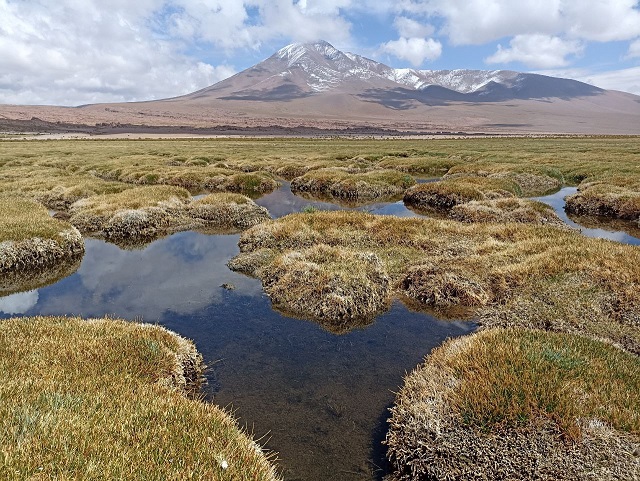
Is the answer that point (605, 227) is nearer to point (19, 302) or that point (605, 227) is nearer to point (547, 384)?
point (547, 384)

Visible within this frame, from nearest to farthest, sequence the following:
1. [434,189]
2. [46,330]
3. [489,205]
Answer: [46,330], [489,205], [434,189]

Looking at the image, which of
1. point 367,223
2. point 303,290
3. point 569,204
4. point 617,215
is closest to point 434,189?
point 569,204

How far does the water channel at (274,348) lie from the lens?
861 cm

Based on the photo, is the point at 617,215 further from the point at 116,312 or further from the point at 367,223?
the point at 116,312

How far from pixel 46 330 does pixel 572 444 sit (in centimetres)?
1264

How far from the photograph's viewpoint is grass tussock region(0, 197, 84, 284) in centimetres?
1866

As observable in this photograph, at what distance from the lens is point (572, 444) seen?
7246 millimetres

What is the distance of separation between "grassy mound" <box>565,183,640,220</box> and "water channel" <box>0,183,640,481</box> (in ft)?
88.4

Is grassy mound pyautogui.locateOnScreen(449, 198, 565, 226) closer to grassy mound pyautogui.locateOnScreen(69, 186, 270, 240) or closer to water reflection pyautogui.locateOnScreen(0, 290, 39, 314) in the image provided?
grassy mound pyautogui.locateOnScreen(69, 186, 270, 240)

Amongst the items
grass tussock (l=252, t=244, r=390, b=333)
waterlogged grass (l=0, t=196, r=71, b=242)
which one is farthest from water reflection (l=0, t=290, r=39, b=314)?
grass tussock (l=252, t=244, r=390, b=333)

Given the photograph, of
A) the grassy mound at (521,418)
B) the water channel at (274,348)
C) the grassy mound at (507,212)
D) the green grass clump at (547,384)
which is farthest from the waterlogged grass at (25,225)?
the grassy mound at (507,212)

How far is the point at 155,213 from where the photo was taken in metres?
29.0

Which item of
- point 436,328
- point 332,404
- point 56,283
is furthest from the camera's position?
point 56,283

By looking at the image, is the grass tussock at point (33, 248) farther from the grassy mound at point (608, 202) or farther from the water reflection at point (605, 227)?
the grassy mound at point (608, 202)
